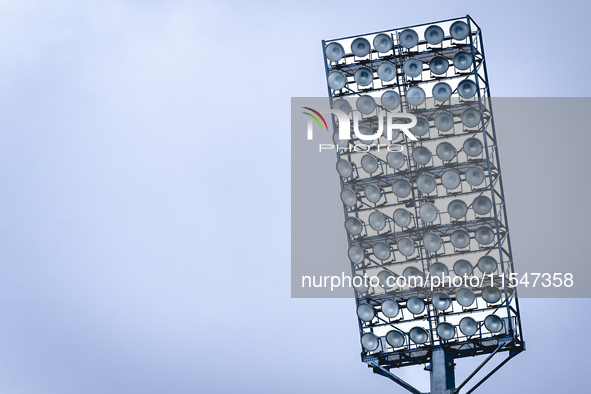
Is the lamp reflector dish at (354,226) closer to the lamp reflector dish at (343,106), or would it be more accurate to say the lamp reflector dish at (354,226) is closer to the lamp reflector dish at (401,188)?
the lamp reflector dish at (401,188)

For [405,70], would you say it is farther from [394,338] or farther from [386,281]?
[394,338]

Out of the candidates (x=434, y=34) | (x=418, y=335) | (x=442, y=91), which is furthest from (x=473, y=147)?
(x=418, y=335)

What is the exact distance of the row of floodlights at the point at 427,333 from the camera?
4319 cm

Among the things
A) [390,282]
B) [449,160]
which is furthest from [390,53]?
[390,282]

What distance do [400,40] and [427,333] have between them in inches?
481

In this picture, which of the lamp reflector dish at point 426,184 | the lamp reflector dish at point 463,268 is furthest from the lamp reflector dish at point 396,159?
the lamp reflector dish at point 463,268

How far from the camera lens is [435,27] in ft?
152

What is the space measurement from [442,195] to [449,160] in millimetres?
1554

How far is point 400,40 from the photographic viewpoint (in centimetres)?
4666

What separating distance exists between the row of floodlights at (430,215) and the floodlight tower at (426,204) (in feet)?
0.13

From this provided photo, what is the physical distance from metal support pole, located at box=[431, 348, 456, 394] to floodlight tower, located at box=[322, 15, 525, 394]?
0.15 ft

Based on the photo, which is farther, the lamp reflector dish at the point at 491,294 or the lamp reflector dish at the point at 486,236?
the lamp reflector dish at the point at 486,236

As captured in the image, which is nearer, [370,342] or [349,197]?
[370,342]

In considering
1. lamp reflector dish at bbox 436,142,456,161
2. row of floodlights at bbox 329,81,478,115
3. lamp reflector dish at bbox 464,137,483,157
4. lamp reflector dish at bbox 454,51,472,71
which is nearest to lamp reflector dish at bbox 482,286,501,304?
lamp reflector dish at bbox 464,137,483,157
